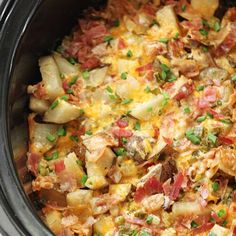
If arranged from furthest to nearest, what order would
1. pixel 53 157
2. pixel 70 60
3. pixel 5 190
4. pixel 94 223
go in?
pixel 70 60 < pixel 53 157 < pixel 94 223 < pixel 5 190

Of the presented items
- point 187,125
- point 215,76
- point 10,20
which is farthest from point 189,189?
point 10,20

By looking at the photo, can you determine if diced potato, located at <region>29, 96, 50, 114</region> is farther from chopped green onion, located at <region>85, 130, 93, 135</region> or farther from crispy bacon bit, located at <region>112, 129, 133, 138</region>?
crispy bacon bit, located at <region>112, 129, 133, 138</region>

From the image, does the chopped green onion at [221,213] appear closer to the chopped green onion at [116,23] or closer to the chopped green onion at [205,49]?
the chopped green onion at [205,49]

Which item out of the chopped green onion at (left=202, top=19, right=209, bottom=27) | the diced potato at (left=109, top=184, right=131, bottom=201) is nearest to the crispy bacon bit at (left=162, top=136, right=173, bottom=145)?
the diced potato at (left=109, top=184, right=131, bottom=201)

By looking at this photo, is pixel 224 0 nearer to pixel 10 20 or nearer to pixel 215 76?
pixel 215 76

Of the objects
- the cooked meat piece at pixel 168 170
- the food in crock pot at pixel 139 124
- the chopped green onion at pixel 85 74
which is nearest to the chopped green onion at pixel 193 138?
the food in crock pot at pixel 139 124

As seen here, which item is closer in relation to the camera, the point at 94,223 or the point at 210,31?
the point at 94,223
